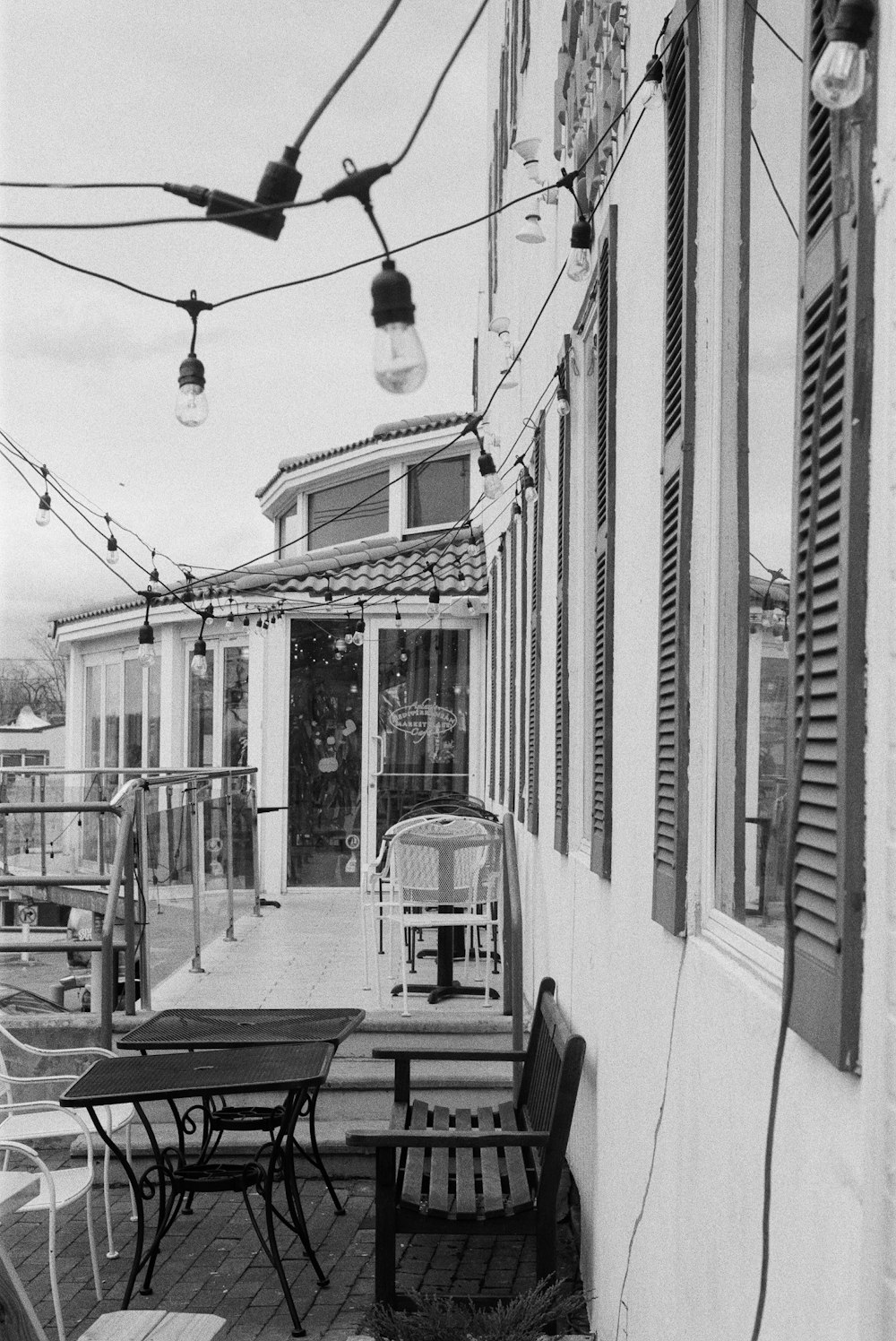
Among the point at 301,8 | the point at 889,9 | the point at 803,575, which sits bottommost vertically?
the point at 803,575

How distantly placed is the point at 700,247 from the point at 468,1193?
281 cm

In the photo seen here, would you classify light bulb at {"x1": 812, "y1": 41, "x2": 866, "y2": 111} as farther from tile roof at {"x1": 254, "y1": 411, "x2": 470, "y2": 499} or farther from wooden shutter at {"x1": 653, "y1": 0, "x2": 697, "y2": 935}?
tile roof at {"x1": 254, "y1": 411, "x2": 470, "y2": 499}

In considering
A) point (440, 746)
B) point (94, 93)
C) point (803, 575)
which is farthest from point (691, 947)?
point (440, 746)

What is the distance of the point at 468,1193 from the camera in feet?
13.4

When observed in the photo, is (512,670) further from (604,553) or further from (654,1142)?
(654,1142)

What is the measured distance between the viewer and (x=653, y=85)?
2947 millimetres

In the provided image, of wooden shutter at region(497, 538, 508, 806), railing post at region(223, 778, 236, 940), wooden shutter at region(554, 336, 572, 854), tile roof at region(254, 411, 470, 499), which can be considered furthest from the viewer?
tile roof at region(254, 411, 470, 499)

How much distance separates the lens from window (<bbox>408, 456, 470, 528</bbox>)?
14.7 meters

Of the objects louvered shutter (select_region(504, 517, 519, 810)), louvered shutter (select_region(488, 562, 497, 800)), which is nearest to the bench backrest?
louvered shutter (select_region(504, 517, 519, 810))

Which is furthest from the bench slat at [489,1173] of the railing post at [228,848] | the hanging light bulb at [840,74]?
the railing post at [228,848]

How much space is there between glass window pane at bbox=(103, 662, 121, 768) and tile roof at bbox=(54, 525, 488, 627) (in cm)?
354

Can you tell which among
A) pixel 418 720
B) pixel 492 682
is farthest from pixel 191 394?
pixel 418 720

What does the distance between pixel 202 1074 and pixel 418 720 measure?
7953 mm

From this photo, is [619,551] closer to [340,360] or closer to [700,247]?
[700,247]
